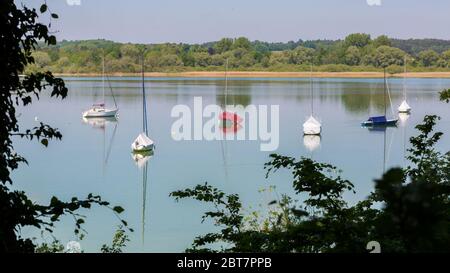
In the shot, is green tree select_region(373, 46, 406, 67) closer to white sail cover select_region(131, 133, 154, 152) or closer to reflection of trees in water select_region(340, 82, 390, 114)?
reflection of trees in water select_region(340, 82, 390, 114)

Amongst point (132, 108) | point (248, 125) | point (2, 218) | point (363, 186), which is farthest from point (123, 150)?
point (2, 218)

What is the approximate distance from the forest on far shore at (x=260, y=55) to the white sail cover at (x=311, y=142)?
1862cm

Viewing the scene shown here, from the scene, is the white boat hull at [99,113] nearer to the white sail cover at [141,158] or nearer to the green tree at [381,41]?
the white sail cover at [141,158]

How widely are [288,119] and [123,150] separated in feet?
41.5

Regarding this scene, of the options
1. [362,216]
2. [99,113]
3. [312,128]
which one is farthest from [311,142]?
[362,216]

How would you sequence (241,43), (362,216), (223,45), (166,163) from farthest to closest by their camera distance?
(241,43)
(223,45)
(166,163)
(362,216)

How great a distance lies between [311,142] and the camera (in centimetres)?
2606

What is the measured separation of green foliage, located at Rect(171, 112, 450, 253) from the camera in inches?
29.0

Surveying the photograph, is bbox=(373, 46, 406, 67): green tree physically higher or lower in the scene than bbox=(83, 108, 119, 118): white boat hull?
higher

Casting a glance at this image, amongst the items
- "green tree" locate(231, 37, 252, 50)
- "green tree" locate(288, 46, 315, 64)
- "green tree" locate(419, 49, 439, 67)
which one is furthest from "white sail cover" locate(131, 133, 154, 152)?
"green tree" locate(231, 37, 252, 50)

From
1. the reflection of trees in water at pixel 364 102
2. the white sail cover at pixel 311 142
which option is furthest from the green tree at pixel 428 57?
the white sail cover at pixel 311 142

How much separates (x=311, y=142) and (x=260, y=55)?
36.6 metres

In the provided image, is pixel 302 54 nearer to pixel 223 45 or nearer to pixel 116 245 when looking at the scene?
pixel 223 45

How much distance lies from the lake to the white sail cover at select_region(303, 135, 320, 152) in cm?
4
